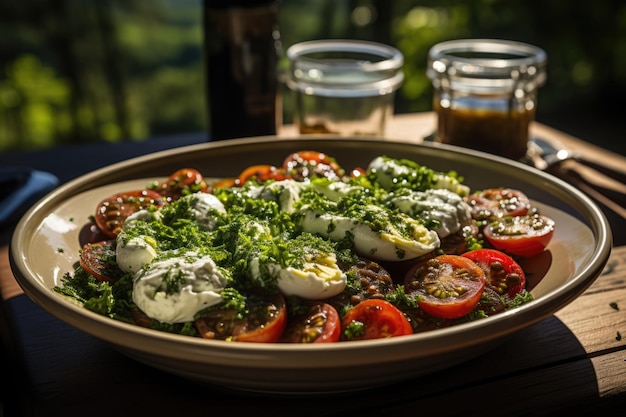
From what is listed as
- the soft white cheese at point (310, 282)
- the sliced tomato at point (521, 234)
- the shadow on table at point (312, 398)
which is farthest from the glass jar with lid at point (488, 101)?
the soft white cheese at point (310, 282)

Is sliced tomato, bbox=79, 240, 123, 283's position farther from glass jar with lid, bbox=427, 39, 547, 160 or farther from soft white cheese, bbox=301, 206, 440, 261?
glass jar with lid, bbox=427, 39, 547, 160

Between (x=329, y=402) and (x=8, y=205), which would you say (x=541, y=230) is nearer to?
(x=329, y=402)

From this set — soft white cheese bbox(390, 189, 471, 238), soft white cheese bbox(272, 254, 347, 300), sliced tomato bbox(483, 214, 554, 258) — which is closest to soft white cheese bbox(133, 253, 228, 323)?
soft white cheese bbox(272, 254, 347, 300)

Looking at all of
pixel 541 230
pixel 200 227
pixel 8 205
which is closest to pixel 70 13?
pixel 8 205

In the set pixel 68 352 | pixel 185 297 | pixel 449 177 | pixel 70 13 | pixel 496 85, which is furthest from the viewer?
pixel 70 13

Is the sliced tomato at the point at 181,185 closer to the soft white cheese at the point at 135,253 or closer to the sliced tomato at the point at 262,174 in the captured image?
the sliced tomato at the point at 262,174

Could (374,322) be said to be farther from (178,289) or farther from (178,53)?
(178,53)
